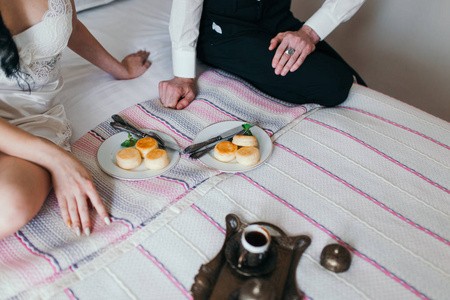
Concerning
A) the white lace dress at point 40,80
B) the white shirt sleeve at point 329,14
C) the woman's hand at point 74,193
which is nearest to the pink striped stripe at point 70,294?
the woman's hand at point 74,193

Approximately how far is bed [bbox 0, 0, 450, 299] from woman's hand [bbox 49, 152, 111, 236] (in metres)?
0.03

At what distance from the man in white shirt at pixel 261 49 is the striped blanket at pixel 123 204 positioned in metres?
0.07

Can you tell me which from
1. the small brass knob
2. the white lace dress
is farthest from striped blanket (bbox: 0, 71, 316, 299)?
the small brass knob

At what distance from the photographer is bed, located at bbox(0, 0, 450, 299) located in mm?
654

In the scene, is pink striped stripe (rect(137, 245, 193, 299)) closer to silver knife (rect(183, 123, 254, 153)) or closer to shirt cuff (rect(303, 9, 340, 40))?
silver knife (rect(183, 123, 254, 153))

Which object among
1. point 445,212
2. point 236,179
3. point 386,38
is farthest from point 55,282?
point 386,38

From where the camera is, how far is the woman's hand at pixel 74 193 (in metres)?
0.74

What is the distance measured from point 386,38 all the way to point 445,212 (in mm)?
1287

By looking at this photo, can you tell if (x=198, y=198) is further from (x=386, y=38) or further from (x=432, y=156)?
(x=386, y=38)

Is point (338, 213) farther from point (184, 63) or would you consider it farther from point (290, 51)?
point (184, 63)

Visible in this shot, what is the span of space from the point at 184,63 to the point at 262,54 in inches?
10.7

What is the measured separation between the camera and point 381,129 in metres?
1.03

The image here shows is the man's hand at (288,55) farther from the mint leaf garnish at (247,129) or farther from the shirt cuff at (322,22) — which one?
the mint leaf garnish at (247,129)

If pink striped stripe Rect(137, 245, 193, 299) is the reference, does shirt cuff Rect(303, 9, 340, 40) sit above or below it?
above
